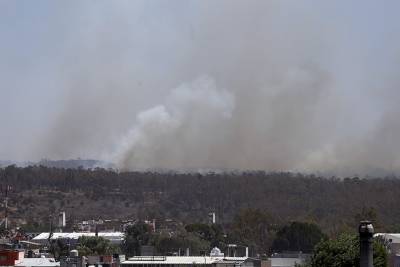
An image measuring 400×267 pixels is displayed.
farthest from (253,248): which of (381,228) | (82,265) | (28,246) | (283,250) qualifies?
(82,265)

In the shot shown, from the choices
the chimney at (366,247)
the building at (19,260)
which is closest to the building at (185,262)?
the building at (19,260)

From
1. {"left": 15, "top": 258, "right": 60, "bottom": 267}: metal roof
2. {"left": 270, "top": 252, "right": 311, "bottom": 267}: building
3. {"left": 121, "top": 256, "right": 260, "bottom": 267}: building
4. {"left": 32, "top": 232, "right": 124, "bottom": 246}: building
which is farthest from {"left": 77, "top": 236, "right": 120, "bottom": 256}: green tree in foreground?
{"left": 15, "top": 258, "right": 60, "bottom": 267}: metal roof

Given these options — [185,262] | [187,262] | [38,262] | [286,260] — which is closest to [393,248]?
[286,260]

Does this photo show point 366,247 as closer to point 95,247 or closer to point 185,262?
point 185,262

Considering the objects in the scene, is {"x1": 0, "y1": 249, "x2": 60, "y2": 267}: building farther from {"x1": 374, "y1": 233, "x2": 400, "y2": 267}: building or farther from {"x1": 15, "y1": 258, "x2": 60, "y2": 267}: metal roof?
{"x1": 374, "y1": 233, "x2": 400, "y2": 267}: building

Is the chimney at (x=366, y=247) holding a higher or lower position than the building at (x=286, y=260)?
lower

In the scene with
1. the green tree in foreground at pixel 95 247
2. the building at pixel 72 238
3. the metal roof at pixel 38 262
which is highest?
the building at pixel 72 238

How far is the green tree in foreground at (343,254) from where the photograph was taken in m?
74.3

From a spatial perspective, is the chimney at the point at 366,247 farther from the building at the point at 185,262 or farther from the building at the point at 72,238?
the building at the point at 72,238

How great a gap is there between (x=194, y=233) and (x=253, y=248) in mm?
9170

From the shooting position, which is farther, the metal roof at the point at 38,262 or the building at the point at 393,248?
the building at the point at 393,248

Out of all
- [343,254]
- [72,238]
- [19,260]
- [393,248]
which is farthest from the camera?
[72,238]

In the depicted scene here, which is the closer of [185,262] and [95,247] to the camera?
[185,262]

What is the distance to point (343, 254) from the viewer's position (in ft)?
250
